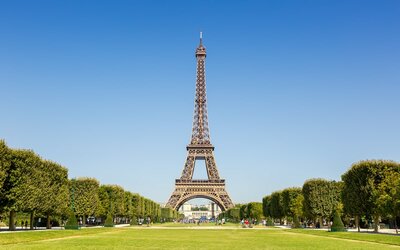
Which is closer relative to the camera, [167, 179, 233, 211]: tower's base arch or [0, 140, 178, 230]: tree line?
[0, 140, 178, 230]: tree line

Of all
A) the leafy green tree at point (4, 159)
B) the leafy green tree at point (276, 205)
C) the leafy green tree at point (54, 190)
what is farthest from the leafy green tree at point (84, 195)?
the leafy green tree at point (276, 205)

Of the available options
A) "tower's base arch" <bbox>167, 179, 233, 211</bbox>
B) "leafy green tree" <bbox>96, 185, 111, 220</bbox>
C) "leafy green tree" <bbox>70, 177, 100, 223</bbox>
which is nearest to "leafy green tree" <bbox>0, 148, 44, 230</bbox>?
"leafy green tree" <bbox>70, 177, 100, 223</bbox>

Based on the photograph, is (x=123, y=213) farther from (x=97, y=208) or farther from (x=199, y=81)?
(x=199, y=81)

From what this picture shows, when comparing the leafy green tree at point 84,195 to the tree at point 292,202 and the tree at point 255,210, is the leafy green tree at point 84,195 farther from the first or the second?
the tree at point 255,210

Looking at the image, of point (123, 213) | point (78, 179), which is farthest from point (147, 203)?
point (78, 179)

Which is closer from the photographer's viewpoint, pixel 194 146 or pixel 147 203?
pixel 147 203

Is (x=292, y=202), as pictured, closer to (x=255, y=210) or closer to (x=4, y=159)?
(x=255, y=210)

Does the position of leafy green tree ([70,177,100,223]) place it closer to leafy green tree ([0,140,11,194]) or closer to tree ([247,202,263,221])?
leafy green tree ([0,140,11,194])
